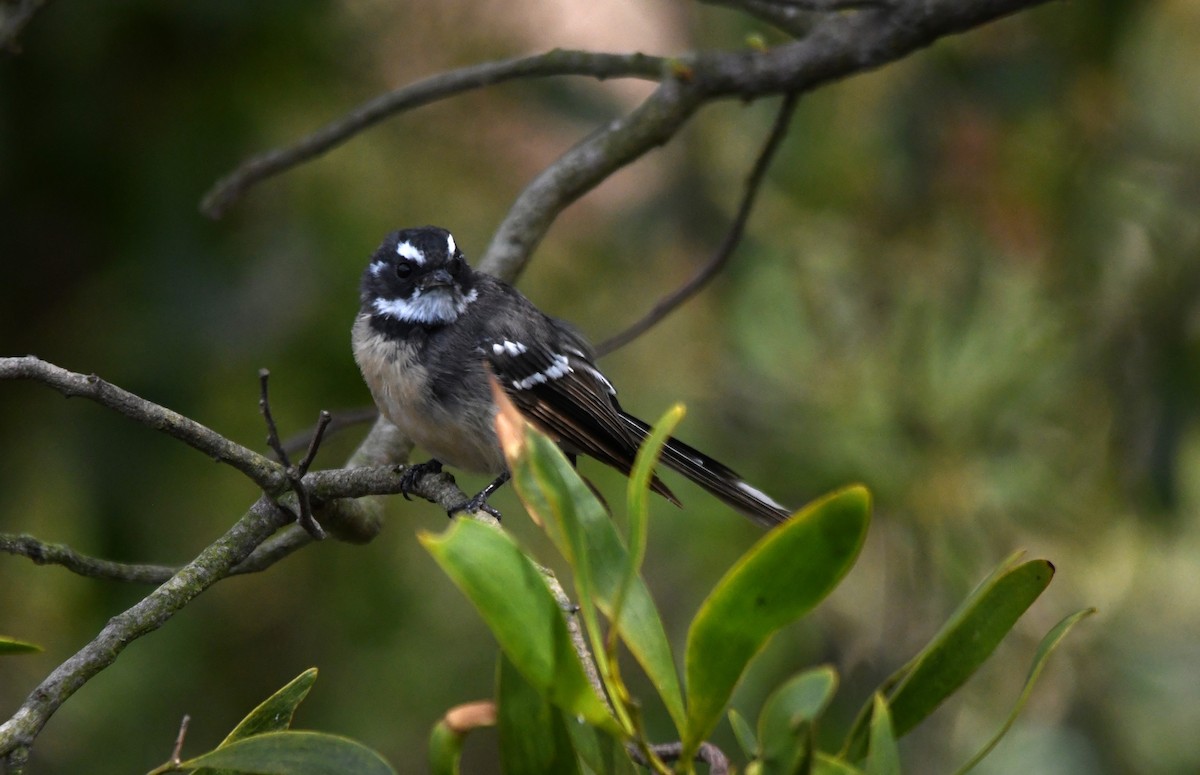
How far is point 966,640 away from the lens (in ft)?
4.66

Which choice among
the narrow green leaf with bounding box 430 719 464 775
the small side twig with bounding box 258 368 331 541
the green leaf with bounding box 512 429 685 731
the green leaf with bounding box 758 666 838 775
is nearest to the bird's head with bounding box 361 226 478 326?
the small side twig with bounding box 258 368 331 541

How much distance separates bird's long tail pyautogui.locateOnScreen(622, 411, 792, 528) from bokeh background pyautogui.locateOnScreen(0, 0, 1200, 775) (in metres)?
0.94

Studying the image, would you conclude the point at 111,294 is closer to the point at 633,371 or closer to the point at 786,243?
the point at 633,371

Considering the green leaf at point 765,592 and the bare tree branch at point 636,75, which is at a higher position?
the bare tree branch at point 636,75

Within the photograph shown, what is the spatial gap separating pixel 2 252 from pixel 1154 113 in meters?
4.38

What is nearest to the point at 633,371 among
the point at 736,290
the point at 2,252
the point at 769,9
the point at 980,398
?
the point at 736,290

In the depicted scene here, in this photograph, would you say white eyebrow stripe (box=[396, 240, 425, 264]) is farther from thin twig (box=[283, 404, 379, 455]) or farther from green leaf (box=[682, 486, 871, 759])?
green leaf (box=[682, 486, 871, 759])

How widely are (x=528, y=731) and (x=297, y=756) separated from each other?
0.94ft

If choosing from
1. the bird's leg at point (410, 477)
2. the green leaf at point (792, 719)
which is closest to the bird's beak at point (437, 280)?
the bird's leg at point (410, 477)

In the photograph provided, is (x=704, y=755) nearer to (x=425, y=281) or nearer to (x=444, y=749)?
(x=444, y=749)

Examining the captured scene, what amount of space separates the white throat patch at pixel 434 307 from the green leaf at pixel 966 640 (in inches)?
87.0

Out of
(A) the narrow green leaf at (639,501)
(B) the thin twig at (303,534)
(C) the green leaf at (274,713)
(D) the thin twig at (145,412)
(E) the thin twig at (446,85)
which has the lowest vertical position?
(C) the green leaf at (274,713)

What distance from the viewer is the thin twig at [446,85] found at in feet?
10.8

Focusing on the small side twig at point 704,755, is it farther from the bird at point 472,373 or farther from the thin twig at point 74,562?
the bird at point 472,373
